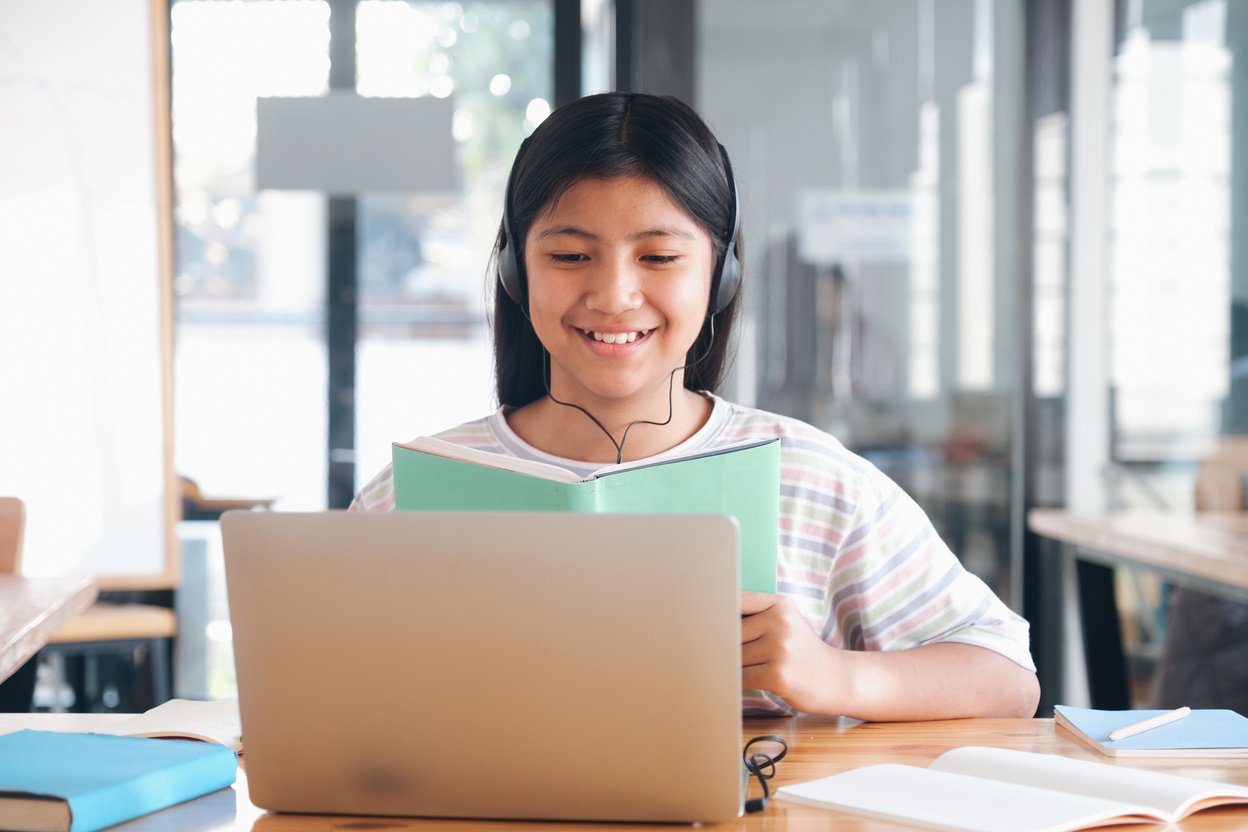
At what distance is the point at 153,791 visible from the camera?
951 mm

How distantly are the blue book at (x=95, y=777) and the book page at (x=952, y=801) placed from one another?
1.42 feet

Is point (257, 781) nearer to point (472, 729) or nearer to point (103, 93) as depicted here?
point (472, 729)

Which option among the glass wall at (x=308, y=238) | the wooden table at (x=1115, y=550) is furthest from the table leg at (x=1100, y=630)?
the glass wall at (x=308, y=238)

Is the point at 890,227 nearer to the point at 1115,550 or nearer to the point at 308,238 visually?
the point at 1115,550

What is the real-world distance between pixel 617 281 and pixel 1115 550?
6.00 feet

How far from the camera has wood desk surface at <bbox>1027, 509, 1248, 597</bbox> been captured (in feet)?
7.77

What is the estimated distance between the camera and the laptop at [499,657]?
819 millimetres

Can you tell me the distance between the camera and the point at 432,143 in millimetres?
3295

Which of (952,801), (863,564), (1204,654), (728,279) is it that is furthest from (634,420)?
(1204,654)

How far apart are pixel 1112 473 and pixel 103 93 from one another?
2.57 m

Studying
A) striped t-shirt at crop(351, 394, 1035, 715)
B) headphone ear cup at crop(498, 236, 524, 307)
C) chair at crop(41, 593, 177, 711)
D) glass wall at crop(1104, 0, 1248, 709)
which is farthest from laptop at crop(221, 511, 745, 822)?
glass wall at crop(1104, 0, 1248, 709)

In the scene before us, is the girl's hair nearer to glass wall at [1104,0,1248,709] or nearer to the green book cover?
the green book cover

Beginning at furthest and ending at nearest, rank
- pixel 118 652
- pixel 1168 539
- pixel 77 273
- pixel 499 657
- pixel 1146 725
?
pixel 118 652, pixel 77 273, pixel 1168 539, pixel 1146 725, pixel 499 657

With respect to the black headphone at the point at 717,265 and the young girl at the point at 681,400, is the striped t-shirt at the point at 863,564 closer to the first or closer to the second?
the young girl at the point at 681,400
